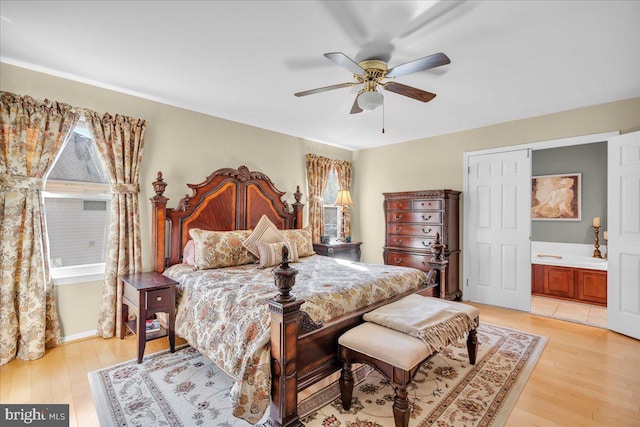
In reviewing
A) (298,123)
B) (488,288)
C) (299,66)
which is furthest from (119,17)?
(488,288)

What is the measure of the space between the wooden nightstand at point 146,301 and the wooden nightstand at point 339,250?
2.44m

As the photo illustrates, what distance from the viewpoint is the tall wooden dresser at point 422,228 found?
4.57m

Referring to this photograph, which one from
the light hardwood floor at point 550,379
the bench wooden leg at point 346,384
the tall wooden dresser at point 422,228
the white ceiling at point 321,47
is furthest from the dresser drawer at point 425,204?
the bench wooden leg at point 346,384

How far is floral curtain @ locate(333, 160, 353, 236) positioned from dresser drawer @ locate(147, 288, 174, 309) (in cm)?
367

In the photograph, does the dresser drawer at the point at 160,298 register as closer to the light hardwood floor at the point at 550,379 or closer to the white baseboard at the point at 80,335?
the light hardwood floor at the point at 550,379

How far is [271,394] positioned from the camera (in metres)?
1.87

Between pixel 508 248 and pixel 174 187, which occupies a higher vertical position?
pixel 174 187

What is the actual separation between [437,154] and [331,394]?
4.11 meters

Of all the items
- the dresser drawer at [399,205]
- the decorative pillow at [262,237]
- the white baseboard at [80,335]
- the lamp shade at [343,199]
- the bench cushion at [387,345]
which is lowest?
the white baseboard at [80,335]

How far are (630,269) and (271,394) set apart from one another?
13.3 feet

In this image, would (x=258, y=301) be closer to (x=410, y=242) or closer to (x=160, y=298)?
(x=160, y=298)

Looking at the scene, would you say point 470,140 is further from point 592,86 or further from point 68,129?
point 68,129

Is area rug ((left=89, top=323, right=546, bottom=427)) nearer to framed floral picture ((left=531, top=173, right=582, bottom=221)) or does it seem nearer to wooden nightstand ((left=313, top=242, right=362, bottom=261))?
wooden nightstand ((left=313, top=242, right=362, bottom=261))

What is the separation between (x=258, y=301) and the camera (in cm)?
214
